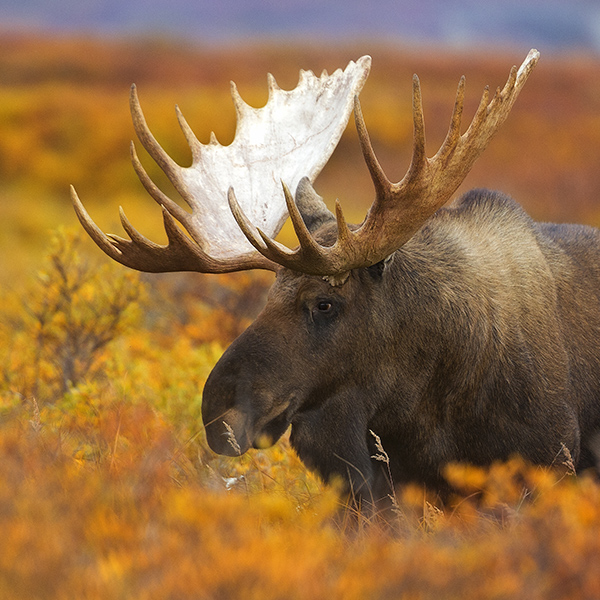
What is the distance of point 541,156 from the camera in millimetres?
18000

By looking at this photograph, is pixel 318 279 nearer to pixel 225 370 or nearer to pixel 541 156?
pixel 225 370

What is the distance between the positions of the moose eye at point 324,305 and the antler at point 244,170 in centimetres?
36

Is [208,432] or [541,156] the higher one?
[208,432]

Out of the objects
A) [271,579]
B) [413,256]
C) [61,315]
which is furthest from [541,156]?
[271,579]

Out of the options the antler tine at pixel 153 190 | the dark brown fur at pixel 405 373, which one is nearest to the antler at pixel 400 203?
the dark brown fur at pixel 405 373

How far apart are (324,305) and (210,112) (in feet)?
53.5

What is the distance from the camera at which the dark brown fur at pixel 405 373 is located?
3.11 metres

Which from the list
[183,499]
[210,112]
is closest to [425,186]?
[183,499]

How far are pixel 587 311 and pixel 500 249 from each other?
0.49 m

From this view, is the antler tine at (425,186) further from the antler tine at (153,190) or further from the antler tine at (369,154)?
the antler tine at (153,190)

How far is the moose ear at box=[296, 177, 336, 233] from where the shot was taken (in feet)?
11.8

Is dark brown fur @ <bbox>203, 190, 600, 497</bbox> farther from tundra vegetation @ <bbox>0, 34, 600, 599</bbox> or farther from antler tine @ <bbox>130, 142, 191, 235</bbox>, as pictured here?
antler tine @ <bbox>130, 142, 191, 235</bbox>

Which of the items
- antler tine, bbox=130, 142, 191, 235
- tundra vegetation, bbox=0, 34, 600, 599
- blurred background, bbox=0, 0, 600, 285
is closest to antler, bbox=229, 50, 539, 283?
antler tine, bbox=130, 142, 191, 235

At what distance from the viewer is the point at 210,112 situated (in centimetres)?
1883
